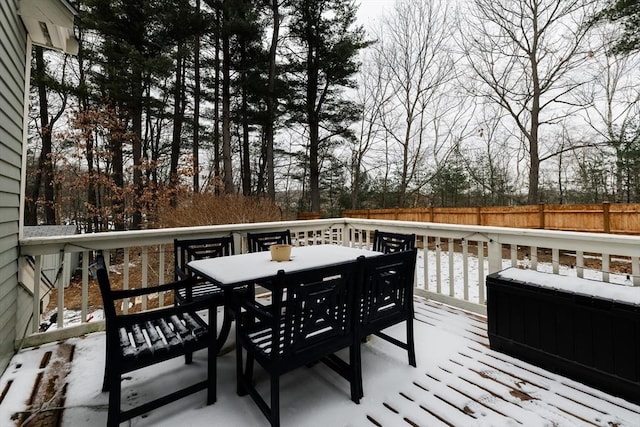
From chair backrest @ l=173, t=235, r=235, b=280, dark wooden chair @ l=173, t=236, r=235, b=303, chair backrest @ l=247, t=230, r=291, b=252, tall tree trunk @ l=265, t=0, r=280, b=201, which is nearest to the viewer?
dark wooden chair @ l=173, t=236, r=235, b=303

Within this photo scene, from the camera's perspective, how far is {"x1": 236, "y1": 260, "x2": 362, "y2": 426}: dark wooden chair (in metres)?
1.56

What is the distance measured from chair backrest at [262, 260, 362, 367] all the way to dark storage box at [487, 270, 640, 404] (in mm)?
1376

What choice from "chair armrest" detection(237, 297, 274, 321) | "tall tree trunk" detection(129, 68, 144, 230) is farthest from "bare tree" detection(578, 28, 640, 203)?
A: "tall tree trunk" detection(129, 68, 144, 230)

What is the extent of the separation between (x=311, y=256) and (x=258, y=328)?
86 cm

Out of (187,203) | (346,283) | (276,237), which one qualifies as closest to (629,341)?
(346,283)

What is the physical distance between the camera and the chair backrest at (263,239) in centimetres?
334

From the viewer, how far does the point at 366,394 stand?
1.92 metres

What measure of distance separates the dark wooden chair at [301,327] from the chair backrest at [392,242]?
127 centimetres

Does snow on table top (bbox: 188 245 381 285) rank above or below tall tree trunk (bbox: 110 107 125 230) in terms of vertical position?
below

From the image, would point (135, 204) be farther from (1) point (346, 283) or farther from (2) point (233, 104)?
(1) point (346, 283)

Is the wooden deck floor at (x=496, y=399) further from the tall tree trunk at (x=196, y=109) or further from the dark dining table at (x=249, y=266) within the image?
the tall tree trunk at (x=196, y=109)

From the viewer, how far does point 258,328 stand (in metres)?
1.91

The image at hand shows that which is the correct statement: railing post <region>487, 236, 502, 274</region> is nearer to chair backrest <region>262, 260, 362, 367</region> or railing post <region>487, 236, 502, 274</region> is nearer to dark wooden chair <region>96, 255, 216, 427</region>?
chair backrest <region>262, 260, 362, 367</region>

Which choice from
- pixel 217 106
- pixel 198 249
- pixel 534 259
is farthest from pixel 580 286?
pixel 217 106
